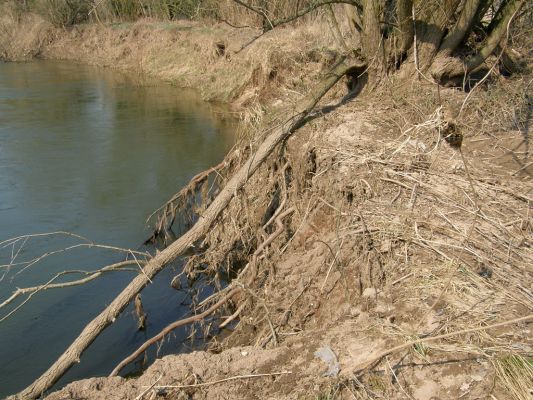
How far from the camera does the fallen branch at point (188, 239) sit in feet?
11.9

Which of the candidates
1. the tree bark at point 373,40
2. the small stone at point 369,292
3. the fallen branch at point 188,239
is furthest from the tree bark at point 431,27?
the small stone at point 369,292

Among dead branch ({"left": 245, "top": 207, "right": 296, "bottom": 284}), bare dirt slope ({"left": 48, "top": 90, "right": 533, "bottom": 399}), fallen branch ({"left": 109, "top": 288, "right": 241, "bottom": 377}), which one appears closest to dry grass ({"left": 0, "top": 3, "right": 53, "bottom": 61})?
dead branch ({"left": 245, "top": 207, "right": 296, "bottom": 284})

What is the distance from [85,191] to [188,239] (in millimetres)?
3639

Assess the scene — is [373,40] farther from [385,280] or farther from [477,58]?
[385,280]

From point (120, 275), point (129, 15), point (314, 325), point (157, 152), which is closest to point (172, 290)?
point (120, 275)

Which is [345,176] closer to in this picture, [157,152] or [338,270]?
[338,270]

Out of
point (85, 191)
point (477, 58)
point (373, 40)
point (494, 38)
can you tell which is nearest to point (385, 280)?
point (373, 40)

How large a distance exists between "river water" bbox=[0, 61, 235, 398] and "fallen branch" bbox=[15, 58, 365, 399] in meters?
0.64

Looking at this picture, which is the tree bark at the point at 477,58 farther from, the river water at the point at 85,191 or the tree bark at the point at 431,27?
the river water at the point at 85,191

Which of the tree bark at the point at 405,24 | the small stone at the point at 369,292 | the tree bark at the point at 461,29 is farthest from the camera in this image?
the tree bark at the point at 461,29

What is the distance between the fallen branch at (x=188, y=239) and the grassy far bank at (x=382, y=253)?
206 mm

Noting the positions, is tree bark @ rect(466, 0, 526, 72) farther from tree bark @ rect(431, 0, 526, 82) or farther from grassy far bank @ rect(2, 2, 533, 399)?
grassy far bank @ rect(2, 2, 533, 399)

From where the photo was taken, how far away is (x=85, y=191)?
749 cm

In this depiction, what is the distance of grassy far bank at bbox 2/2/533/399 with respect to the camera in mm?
2770
